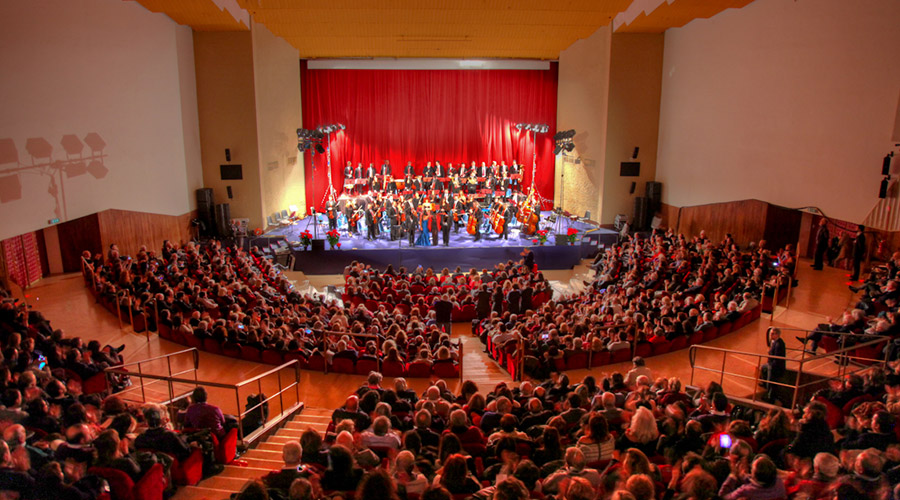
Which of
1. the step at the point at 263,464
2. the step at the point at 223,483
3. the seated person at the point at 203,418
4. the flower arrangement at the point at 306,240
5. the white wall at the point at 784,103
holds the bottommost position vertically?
the step at the point at 263,464

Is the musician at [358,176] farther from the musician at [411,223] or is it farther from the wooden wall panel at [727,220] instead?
the wooden wall panel at [727,220]

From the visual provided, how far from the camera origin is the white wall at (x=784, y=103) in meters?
10.7

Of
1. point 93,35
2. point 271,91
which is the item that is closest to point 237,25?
point 271,91

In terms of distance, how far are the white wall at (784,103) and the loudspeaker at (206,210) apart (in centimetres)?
1376

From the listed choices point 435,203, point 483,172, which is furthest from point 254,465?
point 483,172

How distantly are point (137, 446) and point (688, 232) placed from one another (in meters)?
15.6

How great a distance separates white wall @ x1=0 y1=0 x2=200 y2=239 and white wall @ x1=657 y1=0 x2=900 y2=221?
1424 centimetres

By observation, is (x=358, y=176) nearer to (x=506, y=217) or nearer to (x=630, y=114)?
(x=506, y=217)

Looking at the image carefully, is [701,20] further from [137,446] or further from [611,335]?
[137,446]

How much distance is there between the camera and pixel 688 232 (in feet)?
55.2

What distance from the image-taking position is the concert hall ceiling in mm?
14969

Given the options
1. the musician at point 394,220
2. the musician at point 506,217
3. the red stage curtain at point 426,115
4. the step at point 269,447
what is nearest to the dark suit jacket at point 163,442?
the step at point 269,447

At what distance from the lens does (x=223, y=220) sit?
56.1 feet

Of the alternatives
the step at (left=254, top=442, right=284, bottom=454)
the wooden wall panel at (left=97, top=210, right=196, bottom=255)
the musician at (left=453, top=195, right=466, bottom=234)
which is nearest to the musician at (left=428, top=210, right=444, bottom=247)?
the musician at (left=453, top=195, right=466, bottom=234)
